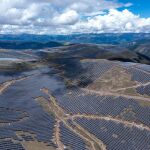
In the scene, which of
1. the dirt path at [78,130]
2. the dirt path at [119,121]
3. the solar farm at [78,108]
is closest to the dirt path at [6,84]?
the solar farm at [78,108]

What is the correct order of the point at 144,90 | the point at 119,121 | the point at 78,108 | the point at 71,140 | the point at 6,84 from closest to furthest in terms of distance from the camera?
the point at 71,140
the point at 119,121
the point at 78,108
the point at 144,90
the point at 6,84

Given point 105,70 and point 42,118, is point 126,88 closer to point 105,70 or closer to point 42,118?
point 105,70

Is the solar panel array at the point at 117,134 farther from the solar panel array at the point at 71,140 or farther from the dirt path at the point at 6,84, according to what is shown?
the dirt path at the point at 6,84

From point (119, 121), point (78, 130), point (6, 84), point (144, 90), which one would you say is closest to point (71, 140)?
point (78, 130)

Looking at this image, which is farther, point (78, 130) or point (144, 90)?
point (144, 90)

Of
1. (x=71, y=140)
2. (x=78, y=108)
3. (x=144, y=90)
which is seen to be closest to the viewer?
(x=71, y=140)

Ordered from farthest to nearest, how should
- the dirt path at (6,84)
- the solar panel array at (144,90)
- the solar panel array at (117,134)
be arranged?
the dirt path at (6,84)
the solar panel array at (144,90)
the solar panel array at (117,134)

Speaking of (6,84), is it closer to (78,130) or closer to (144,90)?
(78,130)

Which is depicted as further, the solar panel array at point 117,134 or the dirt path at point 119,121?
the dirt path at point 119,121
